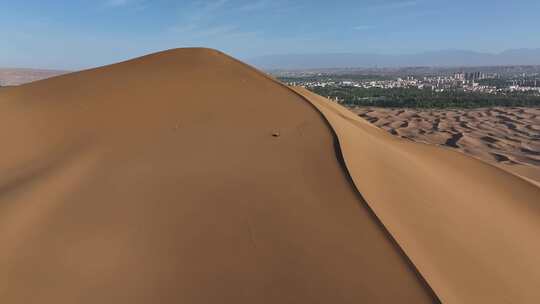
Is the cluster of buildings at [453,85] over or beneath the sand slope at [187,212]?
beneath

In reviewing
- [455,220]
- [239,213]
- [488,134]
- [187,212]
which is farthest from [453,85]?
[187,212]

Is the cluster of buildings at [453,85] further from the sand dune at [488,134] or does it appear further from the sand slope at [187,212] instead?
the sand slope at [187,212]

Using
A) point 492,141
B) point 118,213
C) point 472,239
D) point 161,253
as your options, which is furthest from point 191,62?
point 492,141

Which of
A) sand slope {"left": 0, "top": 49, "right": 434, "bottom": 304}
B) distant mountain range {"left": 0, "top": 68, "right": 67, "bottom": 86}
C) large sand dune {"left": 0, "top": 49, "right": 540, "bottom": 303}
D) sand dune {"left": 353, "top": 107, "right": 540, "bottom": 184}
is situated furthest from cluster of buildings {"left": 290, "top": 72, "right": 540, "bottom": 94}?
sand slope {"left": 0, "top": 49, "right": 434, "bottom": 304}

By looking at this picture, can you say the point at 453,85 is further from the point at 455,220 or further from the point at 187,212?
the point at 187,212

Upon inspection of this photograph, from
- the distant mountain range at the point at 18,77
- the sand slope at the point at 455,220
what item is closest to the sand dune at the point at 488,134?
the sand slope at the point at 455,220

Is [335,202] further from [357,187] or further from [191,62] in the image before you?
[191,62]
